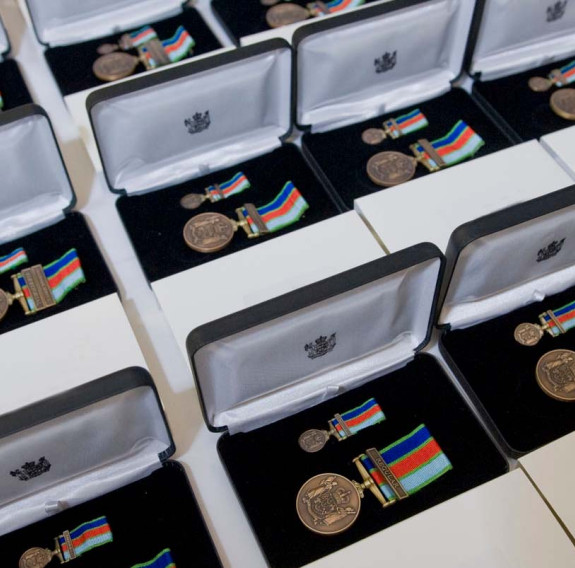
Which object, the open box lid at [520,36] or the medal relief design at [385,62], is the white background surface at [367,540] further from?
the open box lid at [520,36]

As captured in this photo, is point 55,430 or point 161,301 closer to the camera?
point 55,430

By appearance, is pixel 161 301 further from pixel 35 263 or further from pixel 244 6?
pixel 244 6

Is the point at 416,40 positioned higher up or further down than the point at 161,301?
higher up

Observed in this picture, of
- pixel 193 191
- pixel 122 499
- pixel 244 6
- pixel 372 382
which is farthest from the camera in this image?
pixel 244 6

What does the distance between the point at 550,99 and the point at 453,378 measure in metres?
1.13

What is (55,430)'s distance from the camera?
149cm

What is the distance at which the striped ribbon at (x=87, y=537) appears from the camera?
1611 mm

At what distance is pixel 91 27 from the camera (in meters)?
2.71

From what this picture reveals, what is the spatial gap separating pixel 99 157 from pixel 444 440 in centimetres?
124

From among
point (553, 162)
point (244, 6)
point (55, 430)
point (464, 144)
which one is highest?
point (244, 6)

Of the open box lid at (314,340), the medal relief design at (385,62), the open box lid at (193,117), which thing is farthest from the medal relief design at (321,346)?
the medal relief design at (385,62)

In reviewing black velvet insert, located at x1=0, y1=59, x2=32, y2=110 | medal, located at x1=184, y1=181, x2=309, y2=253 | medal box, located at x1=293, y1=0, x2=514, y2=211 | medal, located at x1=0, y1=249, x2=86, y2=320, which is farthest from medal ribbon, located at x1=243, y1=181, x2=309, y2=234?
black velvet insert, located at x1=0, y1=59, x2=32, y2=110

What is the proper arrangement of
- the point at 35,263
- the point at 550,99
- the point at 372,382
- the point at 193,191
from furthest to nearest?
the point at 550,99, the point at 193,191, the point at 35,263, the point at 372,382

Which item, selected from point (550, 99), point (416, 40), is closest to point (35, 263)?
point (416, 40)
